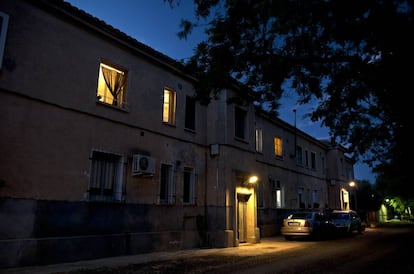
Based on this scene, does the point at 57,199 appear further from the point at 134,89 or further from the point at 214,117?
the point at 214,117

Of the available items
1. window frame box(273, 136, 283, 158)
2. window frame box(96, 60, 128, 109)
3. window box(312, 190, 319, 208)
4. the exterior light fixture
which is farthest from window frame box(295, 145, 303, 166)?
window frame box(96, 60, 128, 109)

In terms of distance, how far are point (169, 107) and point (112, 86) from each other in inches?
124

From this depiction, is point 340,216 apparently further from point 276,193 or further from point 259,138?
point 259,138

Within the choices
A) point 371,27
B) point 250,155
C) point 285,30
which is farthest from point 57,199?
point 250,155

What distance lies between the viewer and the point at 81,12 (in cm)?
1173

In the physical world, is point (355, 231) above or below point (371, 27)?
below

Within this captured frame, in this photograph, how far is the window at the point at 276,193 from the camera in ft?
77.9

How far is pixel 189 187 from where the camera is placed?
15.9 m

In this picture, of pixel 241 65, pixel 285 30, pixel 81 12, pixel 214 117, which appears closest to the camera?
pixel 285 30

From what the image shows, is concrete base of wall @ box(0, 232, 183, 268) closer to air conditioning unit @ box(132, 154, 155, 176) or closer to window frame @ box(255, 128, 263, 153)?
air conditioning unit @ box(132, 154, 155, 176)

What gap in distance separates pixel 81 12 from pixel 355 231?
24.7 meters

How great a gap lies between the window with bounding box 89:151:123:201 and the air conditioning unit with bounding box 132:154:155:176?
0.50m

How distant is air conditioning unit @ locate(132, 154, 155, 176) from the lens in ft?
42.4

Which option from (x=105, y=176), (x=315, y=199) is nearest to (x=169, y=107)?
(x=105, y=176)
